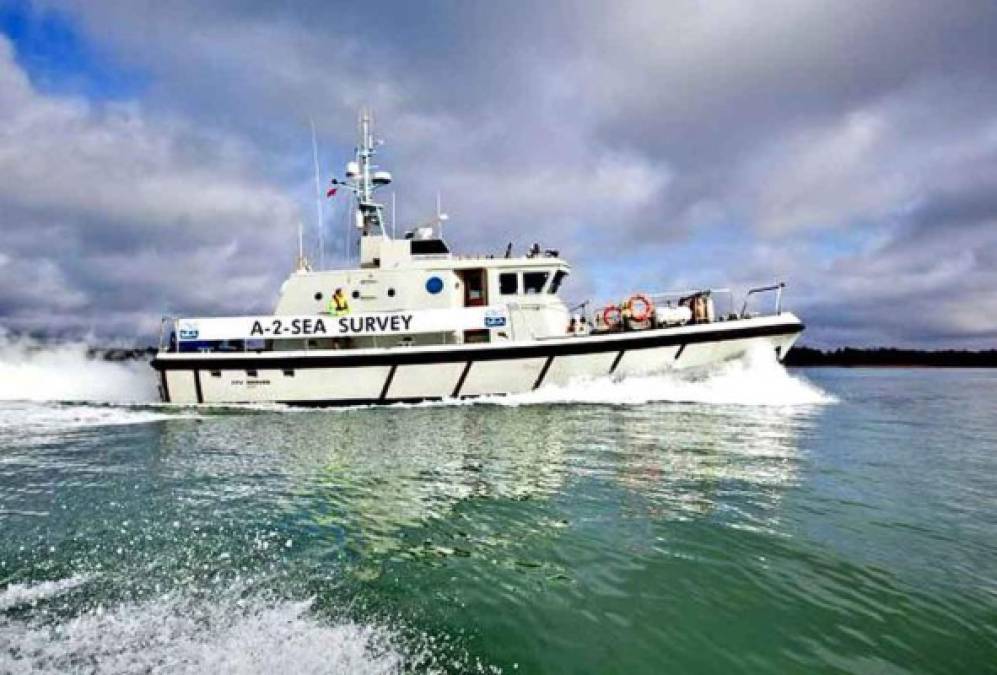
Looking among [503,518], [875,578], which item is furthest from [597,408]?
[875,578]

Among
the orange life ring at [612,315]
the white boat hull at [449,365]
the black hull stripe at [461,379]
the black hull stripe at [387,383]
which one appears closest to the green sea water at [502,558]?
the white boat hull at [449,365]

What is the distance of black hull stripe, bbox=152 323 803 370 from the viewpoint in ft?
55.7

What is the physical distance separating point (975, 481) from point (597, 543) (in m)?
5.69

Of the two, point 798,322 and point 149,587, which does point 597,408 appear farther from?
point 149,587

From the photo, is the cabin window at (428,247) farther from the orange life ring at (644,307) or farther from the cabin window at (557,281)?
the orange life ring at (644,307)

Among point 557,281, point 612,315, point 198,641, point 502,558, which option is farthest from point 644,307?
point 198,641

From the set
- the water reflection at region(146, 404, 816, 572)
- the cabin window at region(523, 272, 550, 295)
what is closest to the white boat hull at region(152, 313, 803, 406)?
the cabin window at region(523, 272, 550, 295)

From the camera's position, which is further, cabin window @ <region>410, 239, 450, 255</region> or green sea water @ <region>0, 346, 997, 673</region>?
cabin window @ <region>410, 239, 450, 255</region>

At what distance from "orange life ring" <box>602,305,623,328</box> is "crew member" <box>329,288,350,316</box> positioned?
784cm

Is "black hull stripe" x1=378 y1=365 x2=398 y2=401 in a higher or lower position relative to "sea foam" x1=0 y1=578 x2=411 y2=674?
higher

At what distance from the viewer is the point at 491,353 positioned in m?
17.2

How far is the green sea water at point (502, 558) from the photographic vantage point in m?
3.13

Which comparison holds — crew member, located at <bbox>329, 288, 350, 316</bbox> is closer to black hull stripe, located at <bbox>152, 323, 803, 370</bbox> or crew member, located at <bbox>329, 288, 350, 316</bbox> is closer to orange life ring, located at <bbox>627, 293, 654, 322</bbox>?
black hull stripe, located at <bbox>152, 323, 803, 370</bbox>

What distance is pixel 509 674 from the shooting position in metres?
2.89
